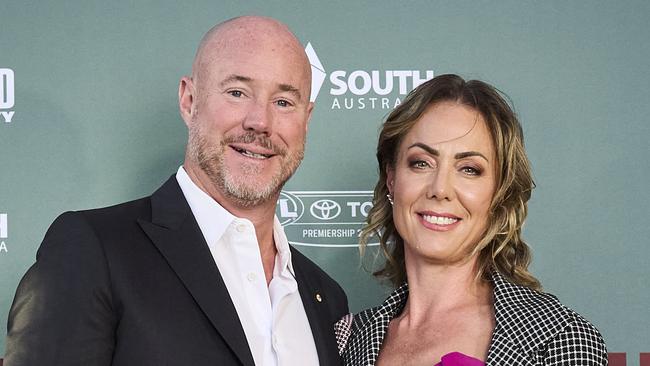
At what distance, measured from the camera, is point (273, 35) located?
209 centimetres

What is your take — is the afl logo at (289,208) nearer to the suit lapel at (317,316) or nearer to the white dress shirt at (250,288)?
the suit lapel at (317,316)

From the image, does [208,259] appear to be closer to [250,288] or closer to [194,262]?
[194,262]

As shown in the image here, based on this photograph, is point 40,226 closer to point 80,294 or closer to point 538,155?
point 80,294

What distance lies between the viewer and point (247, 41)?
206 centimetres

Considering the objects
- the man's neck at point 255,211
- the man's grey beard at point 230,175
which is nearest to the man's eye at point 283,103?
the man's grey beard at point 230,175

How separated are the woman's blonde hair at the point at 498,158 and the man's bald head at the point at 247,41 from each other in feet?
1.11

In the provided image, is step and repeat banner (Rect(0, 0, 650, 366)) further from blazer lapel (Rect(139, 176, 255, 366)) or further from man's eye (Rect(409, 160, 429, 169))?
blazer lapel (Rect(139, 176, 255, 366))

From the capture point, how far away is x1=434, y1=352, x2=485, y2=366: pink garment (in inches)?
75.6

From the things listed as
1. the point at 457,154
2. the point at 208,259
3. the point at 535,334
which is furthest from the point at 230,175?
the point at 535,334

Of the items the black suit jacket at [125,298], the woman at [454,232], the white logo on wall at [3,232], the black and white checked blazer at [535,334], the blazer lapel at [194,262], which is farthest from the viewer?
the white logo on wall at [3,232]

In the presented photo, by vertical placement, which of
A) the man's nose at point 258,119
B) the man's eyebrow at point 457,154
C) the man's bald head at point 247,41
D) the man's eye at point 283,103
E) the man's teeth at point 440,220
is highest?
the man's bald head at point 247,41

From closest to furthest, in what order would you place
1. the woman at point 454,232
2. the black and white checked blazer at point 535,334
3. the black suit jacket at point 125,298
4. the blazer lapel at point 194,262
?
the black suit jacket at point 125,298
the blazer lapel at point 194,262
the black and white checked blazer at point 535,334
the woman at point 454,232

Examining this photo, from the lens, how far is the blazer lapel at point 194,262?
1.79 meters

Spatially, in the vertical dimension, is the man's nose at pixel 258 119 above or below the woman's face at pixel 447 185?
above
